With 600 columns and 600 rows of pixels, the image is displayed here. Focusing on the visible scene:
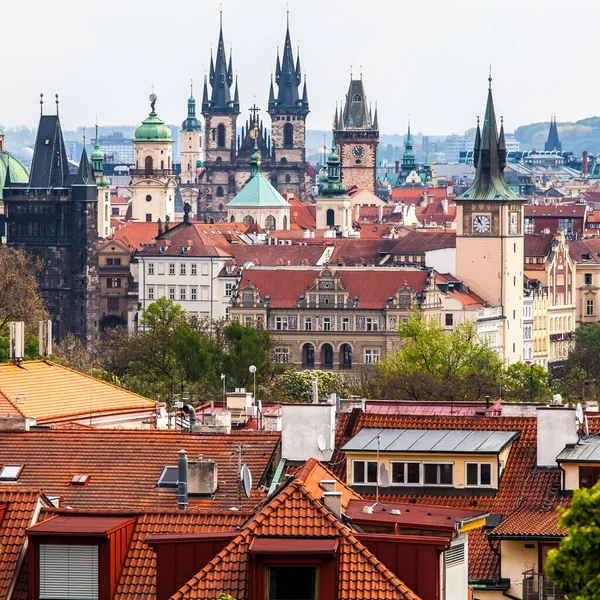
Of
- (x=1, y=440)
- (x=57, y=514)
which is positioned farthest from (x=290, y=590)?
(x=1, y=440)

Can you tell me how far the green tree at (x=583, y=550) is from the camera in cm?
1908

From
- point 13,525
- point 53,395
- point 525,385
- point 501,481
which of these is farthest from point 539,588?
point 525,385

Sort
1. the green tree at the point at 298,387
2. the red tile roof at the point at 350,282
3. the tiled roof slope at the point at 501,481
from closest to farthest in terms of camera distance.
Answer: the tiled roof slope at the point at 501,481, the green tree at the point at 298,387, the red tile roof at the point at 350,282

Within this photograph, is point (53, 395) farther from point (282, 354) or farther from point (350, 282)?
point (350, 282)

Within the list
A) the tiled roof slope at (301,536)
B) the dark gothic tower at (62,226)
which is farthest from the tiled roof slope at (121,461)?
the dark gothic tower at (62,226)

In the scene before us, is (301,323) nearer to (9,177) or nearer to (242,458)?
(9,177)

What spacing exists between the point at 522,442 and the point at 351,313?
118m

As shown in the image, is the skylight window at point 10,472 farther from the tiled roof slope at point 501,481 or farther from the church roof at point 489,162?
the church roof at point 489,162

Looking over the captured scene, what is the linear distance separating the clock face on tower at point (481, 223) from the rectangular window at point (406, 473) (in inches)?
4946

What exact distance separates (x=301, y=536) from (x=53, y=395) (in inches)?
984

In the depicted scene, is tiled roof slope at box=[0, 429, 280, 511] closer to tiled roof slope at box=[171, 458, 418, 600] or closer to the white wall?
the white wall

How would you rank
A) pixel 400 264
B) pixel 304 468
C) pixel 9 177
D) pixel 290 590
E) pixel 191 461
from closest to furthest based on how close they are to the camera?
1. pixel 290 590
2. pixel 304 468
3. pixel 191 461
4. pixel 400 264
5. pixel 9 177

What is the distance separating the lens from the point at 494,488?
32.7m

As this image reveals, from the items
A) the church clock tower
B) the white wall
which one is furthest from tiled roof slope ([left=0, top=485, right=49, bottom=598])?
the church clock tower
